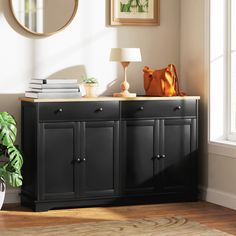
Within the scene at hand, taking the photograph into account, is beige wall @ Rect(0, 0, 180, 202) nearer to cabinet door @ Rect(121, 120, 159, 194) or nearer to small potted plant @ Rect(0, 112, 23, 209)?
small potted plant @ Rect(0, 112, 23, 209)

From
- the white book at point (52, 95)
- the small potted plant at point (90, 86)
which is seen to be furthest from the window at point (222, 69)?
the white book at point (52, 95)

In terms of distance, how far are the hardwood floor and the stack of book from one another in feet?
2.97

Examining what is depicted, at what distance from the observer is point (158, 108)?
5527mm

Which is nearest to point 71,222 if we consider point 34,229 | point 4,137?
point 34,229

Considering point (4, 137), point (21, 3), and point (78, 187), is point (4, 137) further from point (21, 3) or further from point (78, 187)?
point (21, 3)

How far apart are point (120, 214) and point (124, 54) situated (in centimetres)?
130

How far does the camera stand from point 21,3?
5.49m

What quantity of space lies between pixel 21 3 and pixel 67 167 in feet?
4.52

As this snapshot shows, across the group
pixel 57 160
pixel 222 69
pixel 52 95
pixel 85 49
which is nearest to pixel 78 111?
pixel 52 95

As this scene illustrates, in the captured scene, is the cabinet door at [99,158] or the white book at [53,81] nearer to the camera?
the white book at [53,81]

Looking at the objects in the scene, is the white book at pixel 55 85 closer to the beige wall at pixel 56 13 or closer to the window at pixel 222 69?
the beige wall at pixel 56 13

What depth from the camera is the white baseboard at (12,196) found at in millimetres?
5586

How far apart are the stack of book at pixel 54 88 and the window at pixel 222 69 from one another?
1157 millimetres

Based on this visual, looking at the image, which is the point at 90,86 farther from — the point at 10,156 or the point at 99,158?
the point at 10,156
